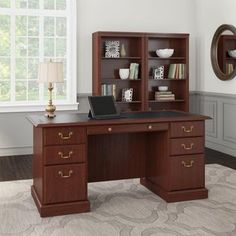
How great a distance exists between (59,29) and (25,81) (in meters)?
0.98

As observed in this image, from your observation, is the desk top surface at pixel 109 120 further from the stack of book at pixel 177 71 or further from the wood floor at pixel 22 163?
the stack of book at pixel 177 71

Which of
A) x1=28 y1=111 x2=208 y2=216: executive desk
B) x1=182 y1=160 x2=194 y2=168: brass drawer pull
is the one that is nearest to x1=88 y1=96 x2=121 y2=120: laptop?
x1=28 y1=111 x2=208 y2=216: executive desk

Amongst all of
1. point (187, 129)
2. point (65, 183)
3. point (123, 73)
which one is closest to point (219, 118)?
point (123, 73)

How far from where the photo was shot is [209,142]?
702 centimetres

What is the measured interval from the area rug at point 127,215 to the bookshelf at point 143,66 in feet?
7.86

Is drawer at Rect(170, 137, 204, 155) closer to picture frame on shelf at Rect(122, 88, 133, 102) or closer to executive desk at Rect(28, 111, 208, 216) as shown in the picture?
executive desk at Rect(28, 111, 208, 216)

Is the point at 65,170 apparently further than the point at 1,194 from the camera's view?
No

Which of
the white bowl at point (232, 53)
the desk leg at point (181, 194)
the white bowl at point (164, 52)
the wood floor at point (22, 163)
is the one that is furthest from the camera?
the white bowl at point (164, 52)

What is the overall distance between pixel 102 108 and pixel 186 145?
0.88 meters

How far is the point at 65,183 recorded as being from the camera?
368 cm

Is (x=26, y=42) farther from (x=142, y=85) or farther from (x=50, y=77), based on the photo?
(x=50, y=77)

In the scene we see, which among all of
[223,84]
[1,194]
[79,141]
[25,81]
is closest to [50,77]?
[79,141]

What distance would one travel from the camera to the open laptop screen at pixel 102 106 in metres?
3.91

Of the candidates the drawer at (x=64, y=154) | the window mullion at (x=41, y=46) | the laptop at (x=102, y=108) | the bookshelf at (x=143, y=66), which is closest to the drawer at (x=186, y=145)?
the laptop at (x=102, y=108)
